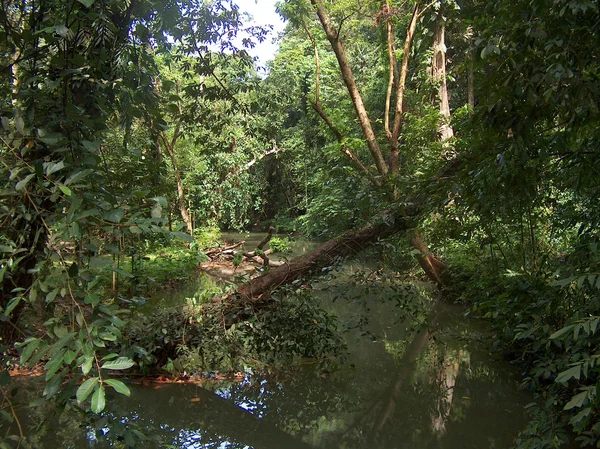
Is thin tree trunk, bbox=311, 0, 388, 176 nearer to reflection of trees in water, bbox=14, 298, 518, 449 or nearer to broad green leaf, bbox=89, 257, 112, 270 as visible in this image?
reflection of trees in water, bbox=14, 298, 518, 449

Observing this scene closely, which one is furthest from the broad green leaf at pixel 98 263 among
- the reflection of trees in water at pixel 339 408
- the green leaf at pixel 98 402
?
the reflection of trees in water at pixel 339 408

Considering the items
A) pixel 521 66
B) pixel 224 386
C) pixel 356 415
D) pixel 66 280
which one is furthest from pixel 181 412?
pixel 521 66

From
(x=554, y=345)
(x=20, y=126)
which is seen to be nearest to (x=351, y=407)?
(x=554, y=345)

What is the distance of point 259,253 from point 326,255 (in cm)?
123

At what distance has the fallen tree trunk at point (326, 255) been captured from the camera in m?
4.52

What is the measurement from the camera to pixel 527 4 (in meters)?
2.13

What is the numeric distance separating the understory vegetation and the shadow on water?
0.87 feet

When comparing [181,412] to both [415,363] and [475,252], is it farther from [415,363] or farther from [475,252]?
[475,252]

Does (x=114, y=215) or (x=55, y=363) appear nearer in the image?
(x=55, y=363)

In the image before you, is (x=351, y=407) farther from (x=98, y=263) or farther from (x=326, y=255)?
(x=98, y=263)

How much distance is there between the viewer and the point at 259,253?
5645 millimetres

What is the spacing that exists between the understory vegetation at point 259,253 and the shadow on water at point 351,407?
0.27 meters

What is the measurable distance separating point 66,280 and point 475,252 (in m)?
6.10

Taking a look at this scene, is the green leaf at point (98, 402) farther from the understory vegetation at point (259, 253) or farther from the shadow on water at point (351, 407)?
the shadow on water at point (351, 407)
